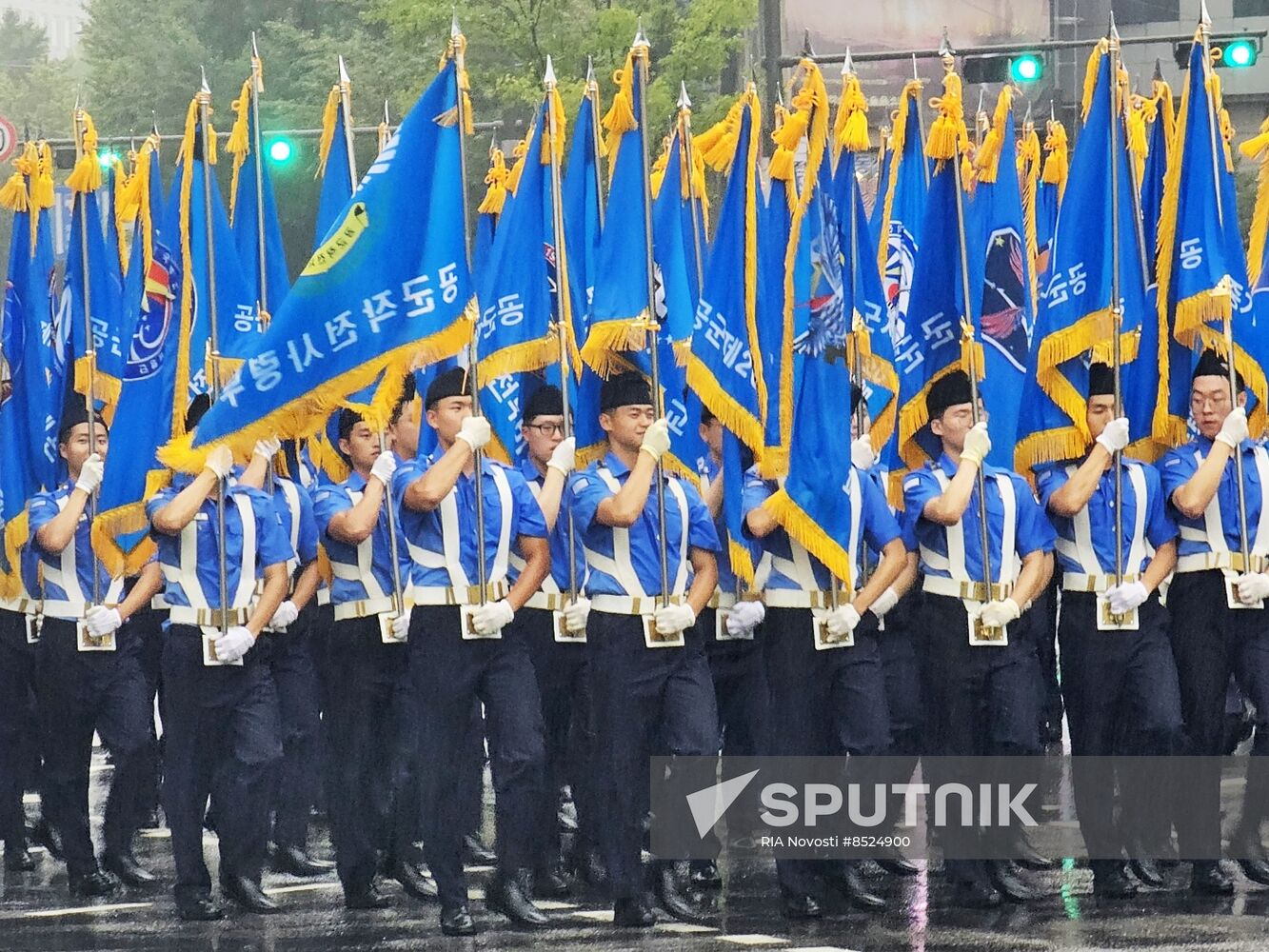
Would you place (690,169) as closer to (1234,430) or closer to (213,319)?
(213,319)

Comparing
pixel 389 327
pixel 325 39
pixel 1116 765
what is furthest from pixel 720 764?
pixel 325 39

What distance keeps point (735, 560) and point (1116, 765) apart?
5.52ft

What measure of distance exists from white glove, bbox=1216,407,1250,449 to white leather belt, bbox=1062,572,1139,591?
63 centimetres

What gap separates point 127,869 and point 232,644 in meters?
1.70

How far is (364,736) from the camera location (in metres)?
9.97

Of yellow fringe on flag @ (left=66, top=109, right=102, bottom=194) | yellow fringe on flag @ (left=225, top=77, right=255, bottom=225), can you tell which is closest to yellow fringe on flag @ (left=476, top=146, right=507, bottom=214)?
yellow fringe on flag @ (left=225, top=77, right=255, bottom=225)

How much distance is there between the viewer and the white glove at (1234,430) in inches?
378

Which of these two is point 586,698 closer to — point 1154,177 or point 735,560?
point 735,560

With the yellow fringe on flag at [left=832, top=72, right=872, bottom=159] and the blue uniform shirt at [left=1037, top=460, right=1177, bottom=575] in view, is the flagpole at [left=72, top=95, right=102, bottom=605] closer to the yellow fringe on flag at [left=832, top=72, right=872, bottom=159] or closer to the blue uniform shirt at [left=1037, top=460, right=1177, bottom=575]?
the yellow fringe on flag at [left=832, top=72, right=872, bottom=159]

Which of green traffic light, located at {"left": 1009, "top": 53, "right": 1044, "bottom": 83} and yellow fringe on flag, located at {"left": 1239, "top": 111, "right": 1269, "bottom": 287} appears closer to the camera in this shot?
yellow fringe on flag, located at {"left": 1239, "top": 111, "right": 1269, "bottom": 287}

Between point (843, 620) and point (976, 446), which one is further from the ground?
point (976, 446)

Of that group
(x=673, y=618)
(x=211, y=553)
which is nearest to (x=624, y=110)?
(x=673, y=618)

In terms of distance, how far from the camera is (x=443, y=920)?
8.92 meters

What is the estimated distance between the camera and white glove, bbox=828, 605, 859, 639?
9.23m
